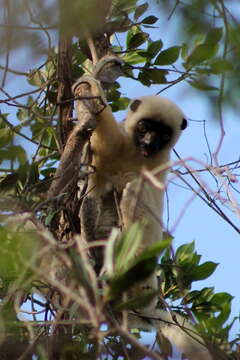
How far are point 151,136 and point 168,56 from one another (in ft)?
2.90

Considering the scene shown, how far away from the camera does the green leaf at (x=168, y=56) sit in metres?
5.57

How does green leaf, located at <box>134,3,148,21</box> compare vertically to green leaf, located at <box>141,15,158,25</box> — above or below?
above

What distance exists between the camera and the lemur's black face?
5.39m

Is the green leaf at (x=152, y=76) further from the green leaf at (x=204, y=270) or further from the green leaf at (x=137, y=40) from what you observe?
the green leaf at (x=204, y=270)

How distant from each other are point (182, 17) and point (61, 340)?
265 centimetres

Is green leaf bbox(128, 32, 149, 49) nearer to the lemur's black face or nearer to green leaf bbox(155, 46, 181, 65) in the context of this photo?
green leaf bbox(155, 46, 181, 65)

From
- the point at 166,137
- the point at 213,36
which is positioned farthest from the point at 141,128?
the point at 213,36

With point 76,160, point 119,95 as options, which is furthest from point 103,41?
point 76,160

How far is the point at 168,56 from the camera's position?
220 inches

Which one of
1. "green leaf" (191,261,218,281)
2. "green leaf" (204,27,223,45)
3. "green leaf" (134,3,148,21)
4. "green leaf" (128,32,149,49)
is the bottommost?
"green leaf" (191,261,218,281)

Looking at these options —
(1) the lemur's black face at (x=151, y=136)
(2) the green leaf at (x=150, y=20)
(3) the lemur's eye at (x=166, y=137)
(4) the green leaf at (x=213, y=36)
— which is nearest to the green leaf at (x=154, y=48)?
(2) the green leaf at (x=150, y=20)

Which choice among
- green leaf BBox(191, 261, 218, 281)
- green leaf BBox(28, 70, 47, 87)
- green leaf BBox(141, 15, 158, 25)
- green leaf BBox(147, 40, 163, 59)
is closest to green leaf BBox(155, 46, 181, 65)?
green leaf BBox(147, 40, 163, 59)

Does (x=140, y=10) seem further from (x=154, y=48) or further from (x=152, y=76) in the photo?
(x=152, y=76)

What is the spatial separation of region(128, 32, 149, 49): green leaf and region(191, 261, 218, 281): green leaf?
8.16ft
